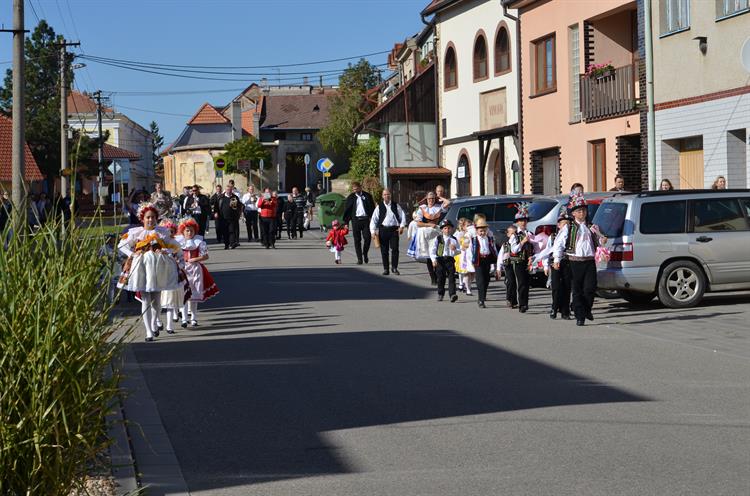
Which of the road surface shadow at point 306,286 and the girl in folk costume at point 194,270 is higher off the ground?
the girl in folk costume at point 194,270

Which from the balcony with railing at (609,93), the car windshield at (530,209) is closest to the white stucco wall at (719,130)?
the balcony with railing at (609,93)

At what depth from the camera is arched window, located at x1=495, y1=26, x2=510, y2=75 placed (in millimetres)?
39906

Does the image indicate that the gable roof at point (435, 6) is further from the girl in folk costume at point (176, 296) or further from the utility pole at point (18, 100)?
the girl in folk costume at point (176, 296)

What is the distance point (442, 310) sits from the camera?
683 inches

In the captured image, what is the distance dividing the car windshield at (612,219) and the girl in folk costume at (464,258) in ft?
6.50

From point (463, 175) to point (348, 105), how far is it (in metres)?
43.3

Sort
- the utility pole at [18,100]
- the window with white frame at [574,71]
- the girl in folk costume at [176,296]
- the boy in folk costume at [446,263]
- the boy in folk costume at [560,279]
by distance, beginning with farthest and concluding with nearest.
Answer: the window with white frame at [574,71] < the utility pole at [18,100] < the boy in folk costume at [446,263] < the boy in folk costume at [560,279] < the girl in folk costume at [176,296]

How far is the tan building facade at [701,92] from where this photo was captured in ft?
78.9

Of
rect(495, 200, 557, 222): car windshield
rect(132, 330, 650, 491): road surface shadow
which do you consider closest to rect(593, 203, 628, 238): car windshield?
rect(132, 330, 650, 491): road surface shadow

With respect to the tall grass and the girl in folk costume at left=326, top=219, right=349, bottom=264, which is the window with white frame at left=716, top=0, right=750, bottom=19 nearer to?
the girl in folk costume at left=326, top=219, right=349, bottom=264

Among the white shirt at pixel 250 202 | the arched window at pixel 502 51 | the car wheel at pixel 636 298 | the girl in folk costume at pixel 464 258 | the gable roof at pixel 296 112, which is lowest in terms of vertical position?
the car wheel at pixel 636 298

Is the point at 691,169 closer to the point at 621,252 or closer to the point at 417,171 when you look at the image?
the point at 621,252

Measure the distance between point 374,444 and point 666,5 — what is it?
21008 mm

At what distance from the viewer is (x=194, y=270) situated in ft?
51.2
